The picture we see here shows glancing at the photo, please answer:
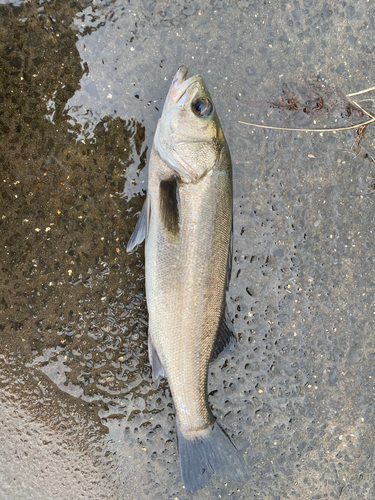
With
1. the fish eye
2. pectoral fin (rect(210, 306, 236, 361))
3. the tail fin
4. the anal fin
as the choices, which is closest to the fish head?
the fish eye

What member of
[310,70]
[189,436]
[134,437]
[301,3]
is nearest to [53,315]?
[134,437]

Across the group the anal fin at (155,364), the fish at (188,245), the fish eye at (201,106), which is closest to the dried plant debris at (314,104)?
the fish eye at (201,106)

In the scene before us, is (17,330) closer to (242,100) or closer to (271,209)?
(271,209)

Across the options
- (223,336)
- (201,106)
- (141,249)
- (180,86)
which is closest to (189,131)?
(201,106)

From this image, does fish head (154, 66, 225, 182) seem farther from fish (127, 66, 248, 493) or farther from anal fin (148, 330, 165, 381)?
anal fin (148, 330, 165, 381)

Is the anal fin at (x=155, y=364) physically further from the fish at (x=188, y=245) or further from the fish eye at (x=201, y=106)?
the fish eye at (x=201, y=106)

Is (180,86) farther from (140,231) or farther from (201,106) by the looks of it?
(140,231)
